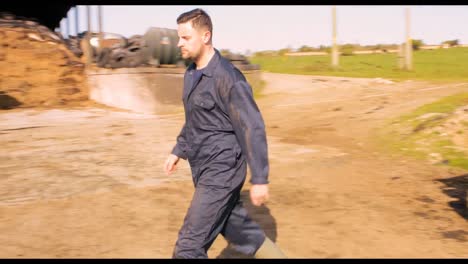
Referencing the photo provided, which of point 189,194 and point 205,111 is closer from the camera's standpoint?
point 205,111

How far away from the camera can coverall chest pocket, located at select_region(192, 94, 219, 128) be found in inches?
115

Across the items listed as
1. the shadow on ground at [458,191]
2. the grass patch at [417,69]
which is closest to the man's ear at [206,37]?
the shadow on ground at [458,191]

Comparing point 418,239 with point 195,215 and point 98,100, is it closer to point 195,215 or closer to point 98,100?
point 195,215

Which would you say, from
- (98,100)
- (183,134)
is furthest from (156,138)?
(183,134)

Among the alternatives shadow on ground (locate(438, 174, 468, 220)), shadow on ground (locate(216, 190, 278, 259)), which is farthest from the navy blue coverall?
shadow on ground (locate(438, 174, 468, 220))

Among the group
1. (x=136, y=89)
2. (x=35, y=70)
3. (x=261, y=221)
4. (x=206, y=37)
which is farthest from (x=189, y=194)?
(x=35, y=70)

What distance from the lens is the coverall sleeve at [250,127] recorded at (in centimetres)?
281

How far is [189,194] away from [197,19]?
11.3 ft

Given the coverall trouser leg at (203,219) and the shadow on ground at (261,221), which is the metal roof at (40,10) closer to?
the shadow on ground at (261,221)

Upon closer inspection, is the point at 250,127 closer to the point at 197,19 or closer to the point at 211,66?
the point at 211,66

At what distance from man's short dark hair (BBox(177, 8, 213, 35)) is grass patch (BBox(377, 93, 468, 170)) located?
5.54 m

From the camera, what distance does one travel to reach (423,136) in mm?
8688

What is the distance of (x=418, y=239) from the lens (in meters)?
4.72
